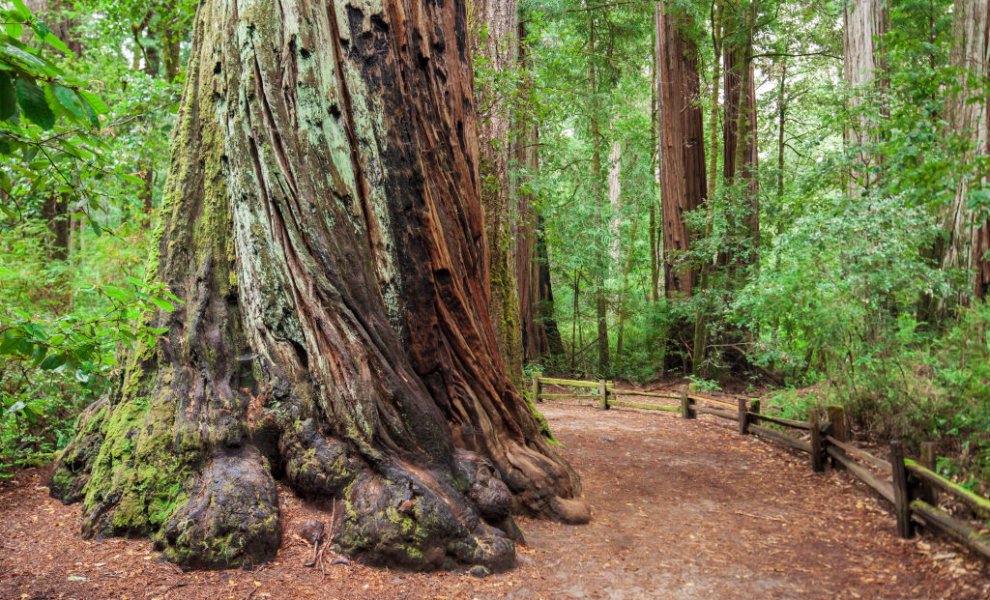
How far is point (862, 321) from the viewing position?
8.91 m

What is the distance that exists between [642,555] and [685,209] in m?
13.3

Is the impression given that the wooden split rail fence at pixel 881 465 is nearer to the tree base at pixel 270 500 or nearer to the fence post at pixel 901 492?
the fence post at pixel 901 492

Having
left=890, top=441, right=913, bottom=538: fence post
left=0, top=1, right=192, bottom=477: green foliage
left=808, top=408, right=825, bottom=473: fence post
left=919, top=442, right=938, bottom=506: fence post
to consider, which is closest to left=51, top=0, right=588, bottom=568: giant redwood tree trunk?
left=0, top=1, right=192, bottom=477: green foliage

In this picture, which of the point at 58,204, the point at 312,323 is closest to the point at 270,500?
the point at 312,323

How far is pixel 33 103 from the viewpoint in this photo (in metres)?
1.79

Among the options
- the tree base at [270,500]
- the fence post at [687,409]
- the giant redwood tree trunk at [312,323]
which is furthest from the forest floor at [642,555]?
the fence post at [687,409]

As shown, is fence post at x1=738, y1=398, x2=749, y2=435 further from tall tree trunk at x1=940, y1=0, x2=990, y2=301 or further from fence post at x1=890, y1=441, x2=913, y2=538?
fence post at x1=890, y1=441, x2=913, y2=538

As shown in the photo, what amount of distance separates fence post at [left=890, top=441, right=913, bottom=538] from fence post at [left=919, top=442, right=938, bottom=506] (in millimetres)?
128

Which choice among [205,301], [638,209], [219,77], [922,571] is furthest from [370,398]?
[638,209]

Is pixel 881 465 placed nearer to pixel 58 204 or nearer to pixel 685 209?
pixel 685 209

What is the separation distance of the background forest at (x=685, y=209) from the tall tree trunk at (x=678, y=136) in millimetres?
58

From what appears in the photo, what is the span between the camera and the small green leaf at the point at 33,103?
178 centimetres

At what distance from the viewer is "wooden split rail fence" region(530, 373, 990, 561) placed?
16.7ft

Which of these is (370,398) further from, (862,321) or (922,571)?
(862,321)
